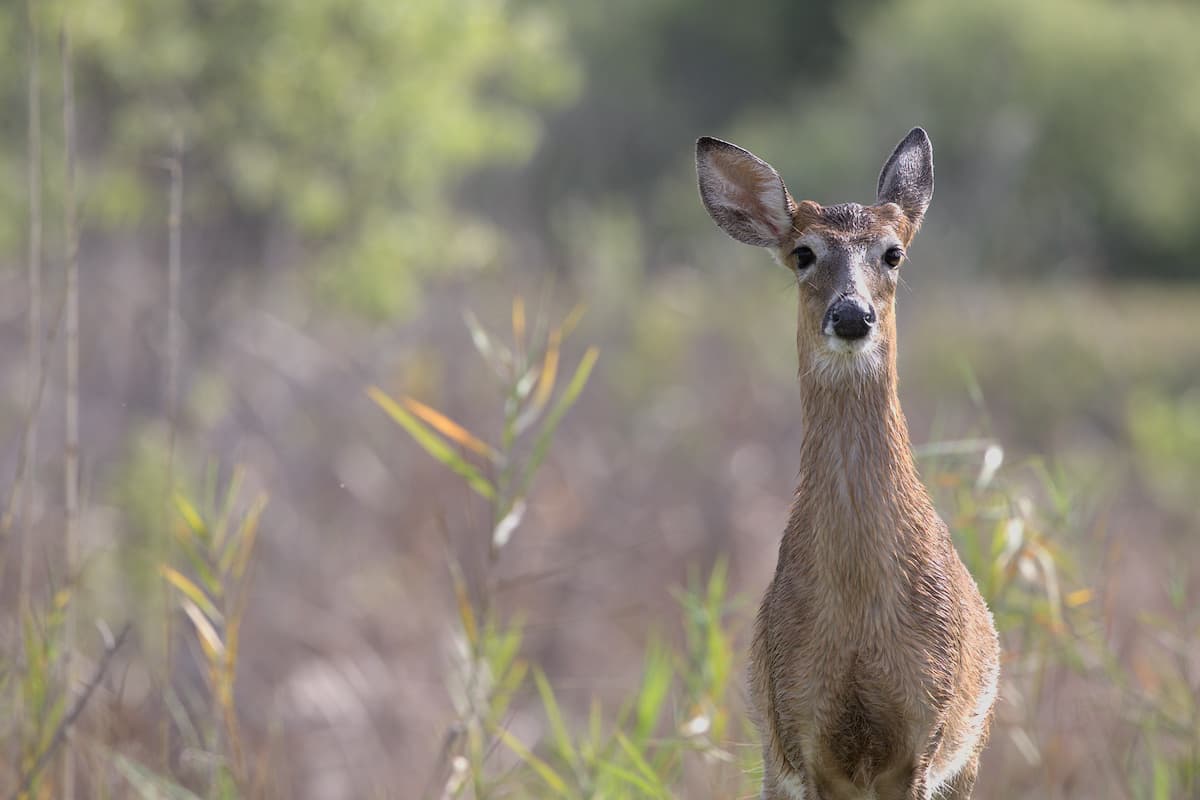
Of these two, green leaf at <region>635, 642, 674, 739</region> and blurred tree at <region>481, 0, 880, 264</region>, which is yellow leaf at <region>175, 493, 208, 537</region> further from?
blurred tree at <region>481, 0, 880, 264</region>

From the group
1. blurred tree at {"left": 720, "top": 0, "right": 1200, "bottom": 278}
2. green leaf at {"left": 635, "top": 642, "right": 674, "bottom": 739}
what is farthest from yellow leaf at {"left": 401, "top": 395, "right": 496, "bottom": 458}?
blurred tree at {"left": 720, "top": 0, "right": 1200, "bottom": 278}

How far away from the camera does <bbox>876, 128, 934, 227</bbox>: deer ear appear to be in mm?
3086

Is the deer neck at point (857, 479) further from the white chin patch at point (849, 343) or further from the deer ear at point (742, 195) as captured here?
the deer ear at point (742, 195)

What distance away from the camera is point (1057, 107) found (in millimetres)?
28734

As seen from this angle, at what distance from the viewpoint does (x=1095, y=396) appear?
17.0 meters

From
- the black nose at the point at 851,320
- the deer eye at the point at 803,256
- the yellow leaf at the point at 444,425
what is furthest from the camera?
the yellow leaf at the point at 444,425

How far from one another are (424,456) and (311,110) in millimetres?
2665

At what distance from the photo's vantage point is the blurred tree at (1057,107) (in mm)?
24391

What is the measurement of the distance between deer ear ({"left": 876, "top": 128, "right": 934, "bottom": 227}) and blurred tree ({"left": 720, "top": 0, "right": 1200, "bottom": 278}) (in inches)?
789

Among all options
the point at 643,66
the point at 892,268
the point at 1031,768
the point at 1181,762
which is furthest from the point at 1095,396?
the point at 643,66

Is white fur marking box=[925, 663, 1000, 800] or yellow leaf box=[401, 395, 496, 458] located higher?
white fur marking box=[925, 663, 1000, 800]

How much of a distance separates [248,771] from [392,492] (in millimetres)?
7560

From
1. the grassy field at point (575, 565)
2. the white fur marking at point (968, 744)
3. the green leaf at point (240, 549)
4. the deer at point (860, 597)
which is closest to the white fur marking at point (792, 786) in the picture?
the deer at point (860, 597)

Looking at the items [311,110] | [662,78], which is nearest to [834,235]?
[311,110]
